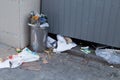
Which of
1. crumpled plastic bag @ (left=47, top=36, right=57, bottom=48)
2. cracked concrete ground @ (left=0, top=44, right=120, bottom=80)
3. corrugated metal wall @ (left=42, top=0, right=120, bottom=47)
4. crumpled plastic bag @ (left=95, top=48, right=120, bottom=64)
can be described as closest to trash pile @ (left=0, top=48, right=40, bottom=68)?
cracked concrete ground @ (left=0, top=44, right=120, bottom=80)

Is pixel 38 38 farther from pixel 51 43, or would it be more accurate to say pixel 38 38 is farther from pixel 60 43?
pixel 60 43

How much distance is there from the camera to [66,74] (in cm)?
359

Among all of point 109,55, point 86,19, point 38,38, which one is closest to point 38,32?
point 38,38

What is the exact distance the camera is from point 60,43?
440 cm

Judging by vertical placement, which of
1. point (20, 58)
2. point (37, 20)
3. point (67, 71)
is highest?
point (37, 20)

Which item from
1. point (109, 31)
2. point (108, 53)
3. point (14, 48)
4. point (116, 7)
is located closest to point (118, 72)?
point (108, 53)

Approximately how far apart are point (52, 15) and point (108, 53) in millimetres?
1322

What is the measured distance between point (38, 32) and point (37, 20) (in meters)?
0.23

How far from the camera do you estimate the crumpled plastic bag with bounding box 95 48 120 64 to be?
391 cm

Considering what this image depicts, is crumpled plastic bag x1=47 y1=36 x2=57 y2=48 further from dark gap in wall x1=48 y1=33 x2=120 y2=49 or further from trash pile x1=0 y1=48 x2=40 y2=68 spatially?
trash pile x1=0 y1=48 x2=40 y2=68

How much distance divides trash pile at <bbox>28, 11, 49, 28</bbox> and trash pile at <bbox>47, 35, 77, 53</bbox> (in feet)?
1.33

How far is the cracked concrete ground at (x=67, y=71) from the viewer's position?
3496 millimetres

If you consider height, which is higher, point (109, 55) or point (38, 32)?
point (38, 32)

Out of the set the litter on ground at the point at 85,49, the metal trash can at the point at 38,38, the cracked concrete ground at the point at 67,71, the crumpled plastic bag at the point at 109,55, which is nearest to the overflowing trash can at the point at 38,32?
the metal trash can at the point at 38,38
